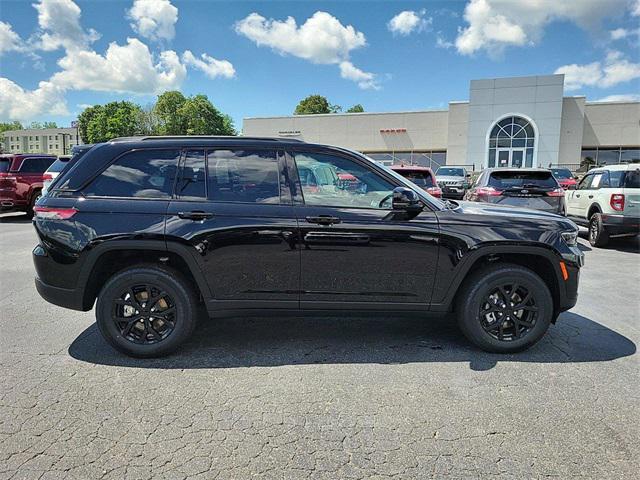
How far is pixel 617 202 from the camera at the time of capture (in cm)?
871

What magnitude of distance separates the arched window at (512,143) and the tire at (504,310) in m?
36.2


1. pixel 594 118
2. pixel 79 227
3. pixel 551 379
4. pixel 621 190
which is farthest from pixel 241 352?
pixel 594 118

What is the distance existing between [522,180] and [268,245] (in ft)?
23.3

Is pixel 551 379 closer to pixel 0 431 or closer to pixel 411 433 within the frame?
pixel 411 433

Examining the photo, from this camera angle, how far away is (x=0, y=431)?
273 cm

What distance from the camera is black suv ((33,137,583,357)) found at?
364 centimetres

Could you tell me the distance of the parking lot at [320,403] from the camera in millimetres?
2469

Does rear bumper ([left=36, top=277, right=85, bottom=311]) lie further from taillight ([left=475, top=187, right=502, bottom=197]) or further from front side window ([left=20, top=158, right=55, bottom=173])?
front side window ([left=20, top=158, right=55, bottom=173])

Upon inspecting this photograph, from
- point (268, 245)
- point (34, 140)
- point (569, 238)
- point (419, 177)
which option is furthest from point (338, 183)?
point (34, 140)

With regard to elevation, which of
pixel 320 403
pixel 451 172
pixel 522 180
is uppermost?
pixel 451 172

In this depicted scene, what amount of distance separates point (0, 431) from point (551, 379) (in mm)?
3824

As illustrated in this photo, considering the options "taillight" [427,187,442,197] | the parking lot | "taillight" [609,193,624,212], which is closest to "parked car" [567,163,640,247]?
"taillight" [609,193,624,212]

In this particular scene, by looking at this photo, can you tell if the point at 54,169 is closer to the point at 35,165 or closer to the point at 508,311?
the point at 35,165

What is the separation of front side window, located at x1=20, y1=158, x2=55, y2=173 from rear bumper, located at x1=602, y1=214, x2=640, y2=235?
50.2ft
